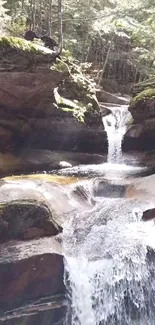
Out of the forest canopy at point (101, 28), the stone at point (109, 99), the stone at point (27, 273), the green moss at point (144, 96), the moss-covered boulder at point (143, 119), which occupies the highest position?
the forest canopy at point (101, 28)

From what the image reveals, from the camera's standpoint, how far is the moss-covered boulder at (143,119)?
14.8 metres

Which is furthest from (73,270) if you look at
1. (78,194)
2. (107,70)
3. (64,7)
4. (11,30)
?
(107,70)

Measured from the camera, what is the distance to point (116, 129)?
16.8m

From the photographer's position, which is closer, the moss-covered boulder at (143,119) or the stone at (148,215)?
the stone at (148,215)

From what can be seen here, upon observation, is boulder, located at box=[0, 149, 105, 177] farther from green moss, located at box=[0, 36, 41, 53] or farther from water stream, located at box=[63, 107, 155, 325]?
water stream, located at box=[63, 107, 155, 325]

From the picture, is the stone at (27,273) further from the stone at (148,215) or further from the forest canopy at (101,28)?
the forest canopy at (101,28)

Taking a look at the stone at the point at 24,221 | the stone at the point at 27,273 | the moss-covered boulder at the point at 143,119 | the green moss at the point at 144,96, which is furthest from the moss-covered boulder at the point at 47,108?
the stone at the point at 27,273

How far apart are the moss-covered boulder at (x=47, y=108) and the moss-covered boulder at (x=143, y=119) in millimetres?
1338

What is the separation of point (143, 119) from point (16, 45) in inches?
241

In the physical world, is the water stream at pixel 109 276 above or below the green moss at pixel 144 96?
below

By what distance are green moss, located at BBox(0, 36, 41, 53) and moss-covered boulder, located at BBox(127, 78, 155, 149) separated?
505cm

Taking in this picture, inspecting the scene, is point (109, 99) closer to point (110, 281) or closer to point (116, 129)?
point (116, 129)

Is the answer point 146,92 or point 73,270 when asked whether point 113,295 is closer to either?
point 73,270

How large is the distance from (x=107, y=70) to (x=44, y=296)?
1003 inches
